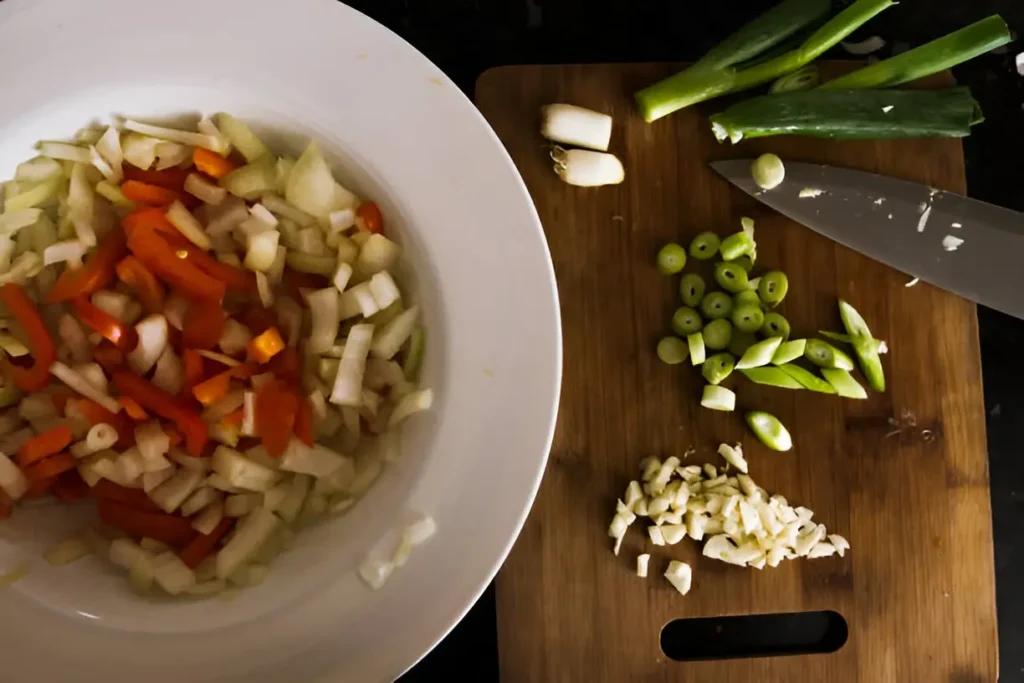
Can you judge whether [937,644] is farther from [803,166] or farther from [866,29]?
[866,29]

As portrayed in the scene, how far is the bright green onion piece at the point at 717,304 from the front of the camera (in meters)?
1.46

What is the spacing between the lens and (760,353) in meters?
1.43

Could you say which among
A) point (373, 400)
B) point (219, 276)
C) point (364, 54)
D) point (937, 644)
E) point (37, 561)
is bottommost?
point (937, 644)

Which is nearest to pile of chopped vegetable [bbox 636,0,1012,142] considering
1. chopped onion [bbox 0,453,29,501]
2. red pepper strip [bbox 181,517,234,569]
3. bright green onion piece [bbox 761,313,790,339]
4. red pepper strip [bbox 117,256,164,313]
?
bright green onion piece [bbox 761,313,790,339]

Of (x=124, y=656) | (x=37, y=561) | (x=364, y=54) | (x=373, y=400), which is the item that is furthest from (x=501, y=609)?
(x=364, y=54)

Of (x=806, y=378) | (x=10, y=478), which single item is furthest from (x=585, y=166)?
(x=10, y=478)

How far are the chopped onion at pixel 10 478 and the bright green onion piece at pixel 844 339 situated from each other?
4.29 ft

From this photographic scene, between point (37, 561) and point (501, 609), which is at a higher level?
point (37, 561)

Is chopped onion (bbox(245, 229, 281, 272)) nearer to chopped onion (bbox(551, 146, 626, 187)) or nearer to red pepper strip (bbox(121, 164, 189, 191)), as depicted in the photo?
red pepper strip (bbox(121, 164, 189, 191))

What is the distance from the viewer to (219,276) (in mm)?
1234

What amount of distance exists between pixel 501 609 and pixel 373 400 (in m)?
0.46

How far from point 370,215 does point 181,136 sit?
0.29 metres

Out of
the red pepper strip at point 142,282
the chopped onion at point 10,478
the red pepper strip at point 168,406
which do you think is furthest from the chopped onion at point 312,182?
the chopped onion at point 10,478

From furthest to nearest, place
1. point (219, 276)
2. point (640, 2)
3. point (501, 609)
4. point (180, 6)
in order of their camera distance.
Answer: point (640, 2) < point (501, 609) < point (219, 276) < point (180, 6)
